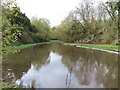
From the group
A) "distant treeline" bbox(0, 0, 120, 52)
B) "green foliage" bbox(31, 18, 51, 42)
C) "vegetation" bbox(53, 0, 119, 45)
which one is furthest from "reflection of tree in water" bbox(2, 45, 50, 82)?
"green foliage" bbox(31, 18, 51, 42)

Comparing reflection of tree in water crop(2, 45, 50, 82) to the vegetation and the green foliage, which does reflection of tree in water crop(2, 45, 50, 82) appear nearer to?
the vegetation

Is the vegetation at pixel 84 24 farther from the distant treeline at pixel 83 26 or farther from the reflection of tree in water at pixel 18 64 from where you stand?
the reflection of tree in water at pixel 18 64

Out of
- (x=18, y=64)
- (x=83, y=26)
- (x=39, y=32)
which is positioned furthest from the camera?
(x=39, y=32)

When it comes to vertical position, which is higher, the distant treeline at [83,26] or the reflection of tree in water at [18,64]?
the distant treeline at [83,26]

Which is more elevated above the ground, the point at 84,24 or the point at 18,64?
the point at 84,24

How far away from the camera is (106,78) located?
9.96 m

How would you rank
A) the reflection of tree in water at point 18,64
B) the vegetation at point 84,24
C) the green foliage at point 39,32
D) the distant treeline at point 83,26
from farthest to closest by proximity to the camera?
the green foliage at point 39,32, the vegetation at point 84,24, the distant treeline at point 83,26, the reflection of tree in water at point 18,64

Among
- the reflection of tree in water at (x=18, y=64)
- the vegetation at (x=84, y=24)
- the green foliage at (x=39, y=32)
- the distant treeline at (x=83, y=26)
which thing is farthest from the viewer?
the green foliage at (x=39, y=32)

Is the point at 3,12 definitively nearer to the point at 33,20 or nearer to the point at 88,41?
the point at 88,41

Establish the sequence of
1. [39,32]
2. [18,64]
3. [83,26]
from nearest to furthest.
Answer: [18,64] → [83,26] → [39,32]

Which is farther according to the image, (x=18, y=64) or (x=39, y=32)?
(x=39, y=32)

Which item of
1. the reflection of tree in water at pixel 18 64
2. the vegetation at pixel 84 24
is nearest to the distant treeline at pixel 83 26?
the vegetation at pixel 84 24

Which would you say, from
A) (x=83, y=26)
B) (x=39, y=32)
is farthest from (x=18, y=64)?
(x=39, y=32)

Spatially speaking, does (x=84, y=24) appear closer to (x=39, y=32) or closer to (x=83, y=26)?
(x=83, y=26)
